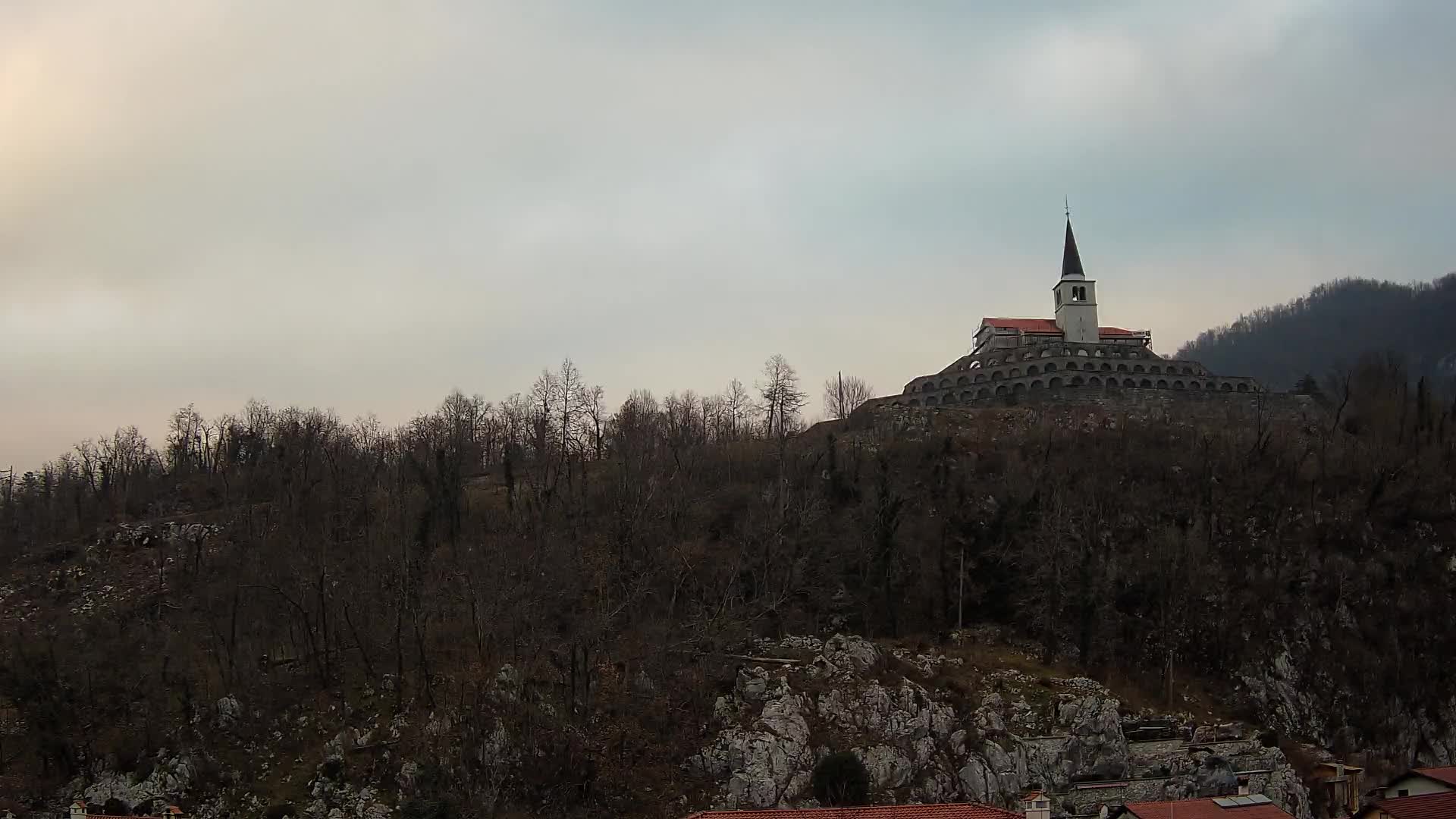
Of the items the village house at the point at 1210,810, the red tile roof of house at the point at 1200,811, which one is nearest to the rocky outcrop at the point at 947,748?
the village house at the point at 1210,810

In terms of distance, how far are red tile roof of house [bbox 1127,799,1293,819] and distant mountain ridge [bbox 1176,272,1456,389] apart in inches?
3931

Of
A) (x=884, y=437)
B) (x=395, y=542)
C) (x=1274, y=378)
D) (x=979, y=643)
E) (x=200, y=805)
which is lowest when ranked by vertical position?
(x=200, y=805)

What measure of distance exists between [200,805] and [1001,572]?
35226 mm

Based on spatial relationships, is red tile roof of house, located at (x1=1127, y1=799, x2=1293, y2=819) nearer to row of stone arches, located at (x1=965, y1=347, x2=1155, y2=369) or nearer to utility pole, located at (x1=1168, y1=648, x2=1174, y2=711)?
utility pole, located at (x1=1168, y1=648, x2=1174, y2=711)

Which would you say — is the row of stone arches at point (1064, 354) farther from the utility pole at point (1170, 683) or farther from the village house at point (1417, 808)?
the village house at point (1417, 808)

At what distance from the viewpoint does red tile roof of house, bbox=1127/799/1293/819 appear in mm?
28438

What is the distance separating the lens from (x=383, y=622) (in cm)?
4550

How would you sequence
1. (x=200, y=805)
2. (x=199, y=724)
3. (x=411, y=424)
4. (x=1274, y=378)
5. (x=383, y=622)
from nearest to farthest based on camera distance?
(x=200, y=805) → (x=199, y=724) → (x=383, y=622) → (x=411, y=424) → (x=1274, y=378)

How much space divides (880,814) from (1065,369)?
179ft

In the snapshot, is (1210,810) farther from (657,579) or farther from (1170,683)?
(657,579)

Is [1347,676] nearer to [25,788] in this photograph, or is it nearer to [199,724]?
[199,724]

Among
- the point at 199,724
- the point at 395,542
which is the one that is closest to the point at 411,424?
the point at 395,542

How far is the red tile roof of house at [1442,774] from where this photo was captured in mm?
34062

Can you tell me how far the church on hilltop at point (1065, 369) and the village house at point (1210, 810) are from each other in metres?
46.3
